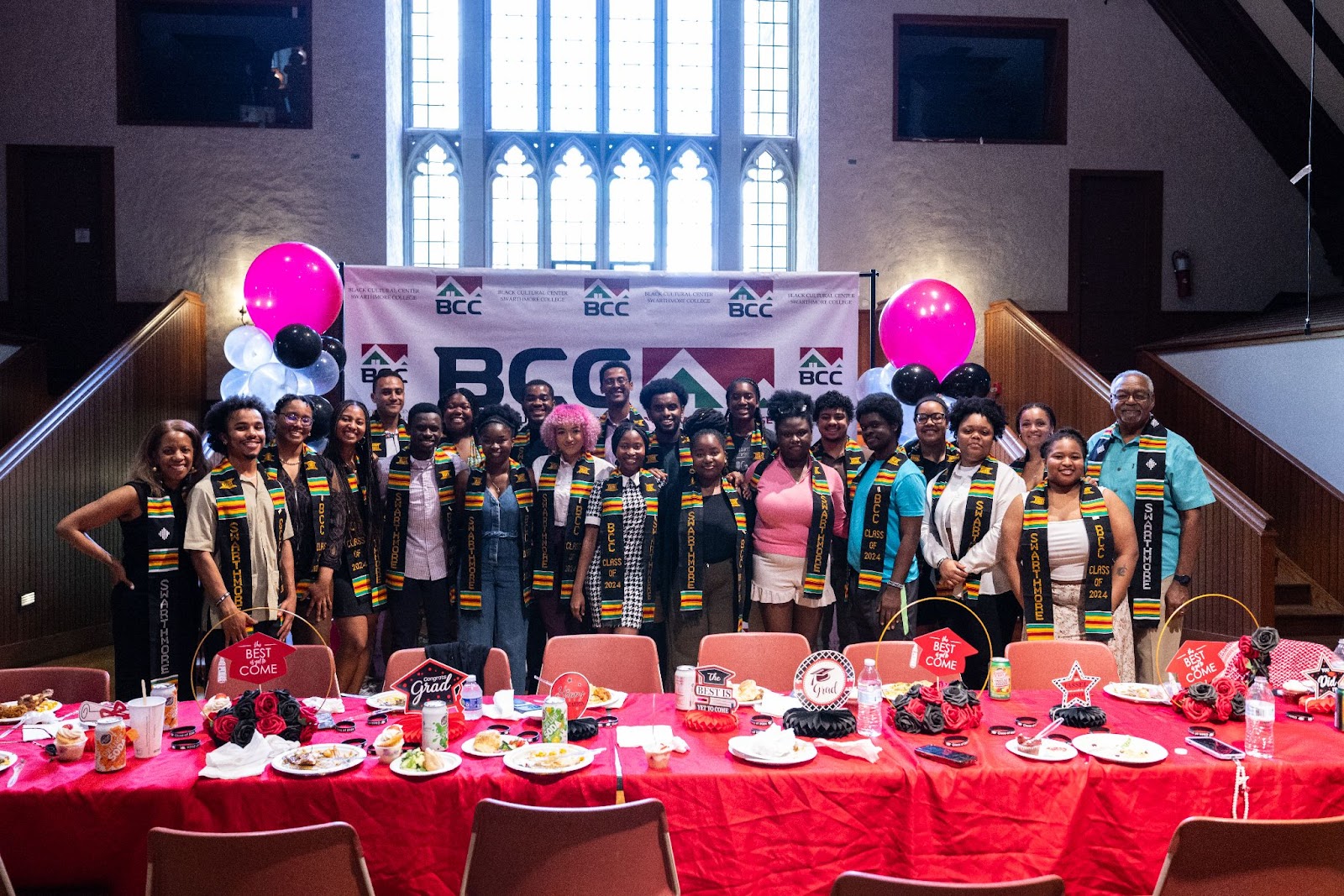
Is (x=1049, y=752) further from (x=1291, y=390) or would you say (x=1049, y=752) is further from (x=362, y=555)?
(x=1291, y=390)

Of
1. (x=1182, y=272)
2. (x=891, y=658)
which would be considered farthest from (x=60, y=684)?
(x=1182, y=272)

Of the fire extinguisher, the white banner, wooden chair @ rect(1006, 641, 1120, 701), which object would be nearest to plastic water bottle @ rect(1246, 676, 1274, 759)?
wooden chair @ rect(1006, 641, 1120, 701)

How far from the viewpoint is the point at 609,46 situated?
29.3 ft

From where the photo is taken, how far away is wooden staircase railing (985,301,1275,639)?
5.16m

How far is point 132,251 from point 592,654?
6976 millimetres

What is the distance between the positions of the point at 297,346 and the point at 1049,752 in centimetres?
423

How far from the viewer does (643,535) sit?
3922mm

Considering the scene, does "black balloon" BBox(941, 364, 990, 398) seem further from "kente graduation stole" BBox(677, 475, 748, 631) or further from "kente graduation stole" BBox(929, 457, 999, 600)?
"kente graduation stole" BBox(677, 475, 748, 631)

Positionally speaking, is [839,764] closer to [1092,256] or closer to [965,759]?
[965,759]

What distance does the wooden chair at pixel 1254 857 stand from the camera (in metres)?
1.76

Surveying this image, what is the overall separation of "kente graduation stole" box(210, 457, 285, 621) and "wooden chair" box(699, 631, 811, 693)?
1.77 metres

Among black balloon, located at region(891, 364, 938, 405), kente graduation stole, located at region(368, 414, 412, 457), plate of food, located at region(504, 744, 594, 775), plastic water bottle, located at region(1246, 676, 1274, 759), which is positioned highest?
black balloon, located at region(891, 364, 938, 405)

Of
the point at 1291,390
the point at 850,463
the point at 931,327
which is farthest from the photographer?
the point at 1291,390

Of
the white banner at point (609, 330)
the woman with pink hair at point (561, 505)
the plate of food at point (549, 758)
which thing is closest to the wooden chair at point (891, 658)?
the plate of food at point (549, 758)
